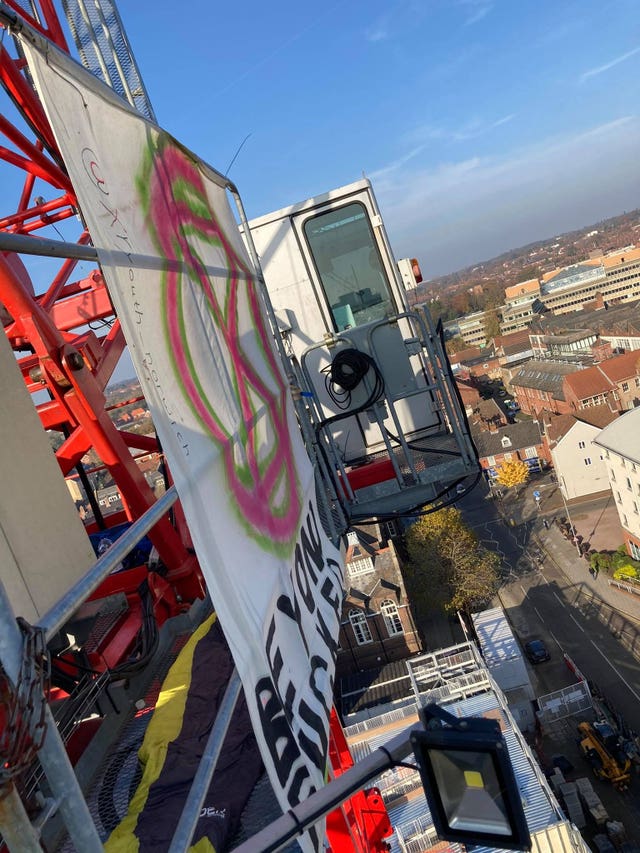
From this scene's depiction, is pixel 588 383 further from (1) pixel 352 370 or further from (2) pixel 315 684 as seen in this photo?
(2) pixel 315 684

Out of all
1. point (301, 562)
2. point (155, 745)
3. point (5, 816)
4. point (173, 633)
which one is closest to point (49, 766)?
point (5, 816)

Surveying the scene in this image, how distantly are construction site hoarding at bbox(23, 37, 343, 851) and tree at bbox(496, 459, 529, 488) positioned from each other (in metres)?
33.3

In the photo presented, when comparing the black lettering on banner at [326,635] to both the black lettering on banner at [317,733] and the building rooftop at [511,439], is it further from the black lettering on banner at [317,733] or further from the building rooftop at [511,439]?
the building rooftop at [511,439]

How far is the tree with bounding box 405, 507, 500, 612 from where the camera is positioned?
76.2 ft

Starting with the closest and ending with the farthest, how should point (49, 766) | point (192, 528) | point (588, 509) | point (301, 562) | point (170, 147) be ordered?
1. point (49, 766)
2. point (192, 528)
3. point (170, 147)
4. point (301, 562)
5. point (588, 509)

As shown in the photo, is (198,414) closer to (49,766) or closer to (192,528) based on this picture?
(192,528)

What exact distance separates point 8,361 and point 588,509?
1268 inches

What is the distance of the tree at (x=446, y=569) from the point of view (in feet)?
76.2

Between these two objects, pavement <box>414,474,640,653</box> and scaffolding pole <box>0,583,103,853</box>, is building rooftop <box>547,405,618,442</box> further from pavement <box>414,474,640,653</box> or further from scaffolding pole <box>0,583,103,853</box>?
scaffolding pole <box>0,583,103,853</box>

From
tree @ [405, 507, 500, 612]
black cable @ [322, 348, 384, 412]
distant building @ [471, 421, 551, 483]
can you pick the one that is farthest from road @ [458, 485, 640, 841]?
black cable @ [322, 348, 384, 412]

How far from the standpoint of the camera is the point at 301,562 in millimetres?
3508

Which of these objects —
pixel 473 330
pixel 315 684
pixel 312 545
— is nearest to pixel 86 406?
pixel 312 545

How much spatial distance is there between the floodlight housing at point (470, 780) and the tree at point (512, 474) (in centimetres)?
3494

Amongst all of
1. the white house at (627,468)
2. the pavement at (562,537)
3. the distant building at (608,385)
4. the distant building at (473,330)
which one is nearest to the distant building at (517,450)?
the pavement at (562,537)
